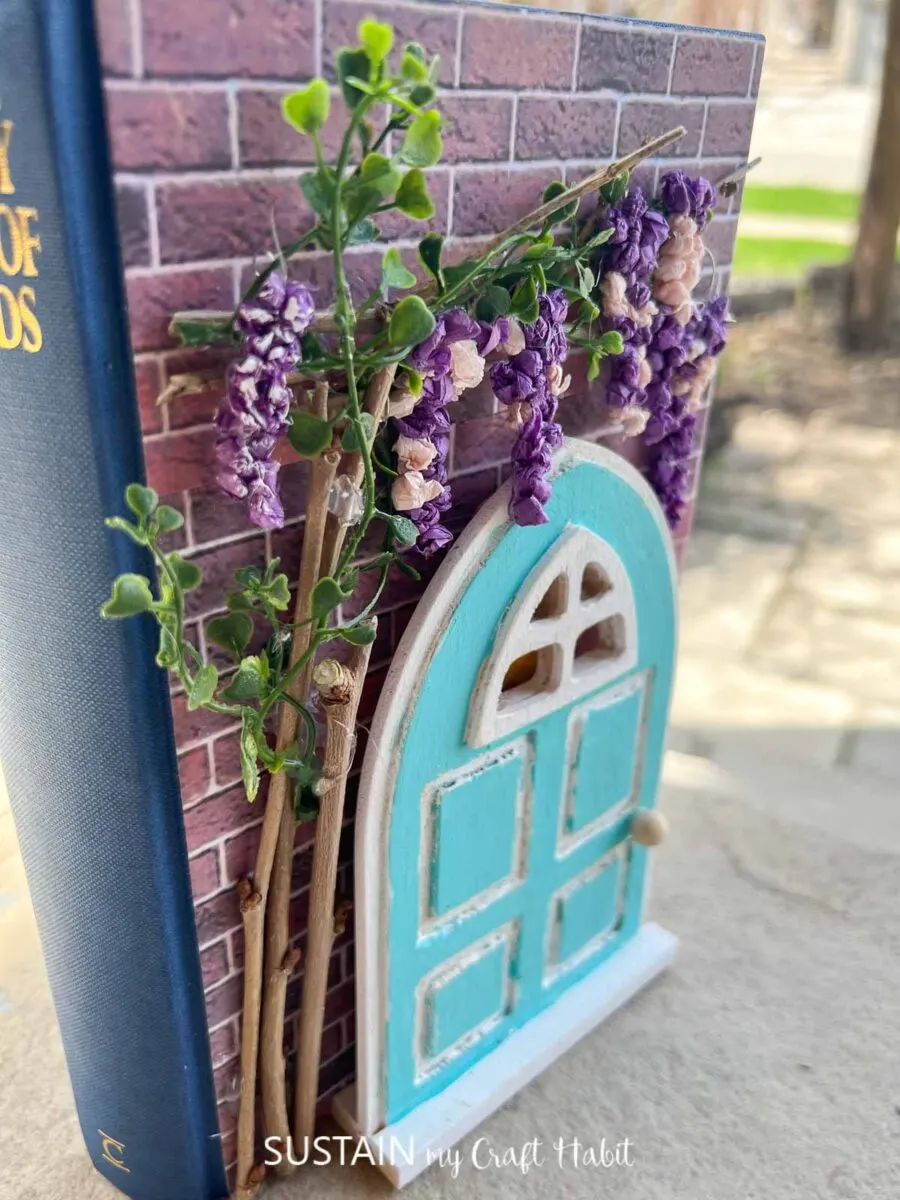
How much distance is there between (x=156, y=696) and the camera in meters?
1.21

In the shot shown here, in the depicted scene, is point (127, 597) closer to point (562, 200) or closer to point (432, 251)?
point (432, 251)

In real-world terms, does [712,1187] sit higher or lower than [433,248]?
lower

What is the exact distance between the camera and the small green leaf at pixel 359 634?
1216mm

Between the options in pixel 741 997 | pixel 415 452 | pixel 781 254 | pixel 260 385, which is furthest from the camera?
pixel 781 254

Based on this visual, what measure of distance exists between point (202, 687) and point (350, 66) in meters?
0.62

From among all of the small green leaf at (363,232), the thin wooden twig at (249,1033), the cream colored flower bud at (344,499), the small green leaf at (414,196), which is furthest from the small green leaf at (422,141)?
the thin wooden twig at (249,1033)

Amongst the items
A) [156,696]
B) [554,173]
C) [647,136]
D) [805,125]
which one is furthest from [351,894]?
[805,125]

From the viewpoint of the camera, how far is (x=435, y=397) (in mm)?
1249

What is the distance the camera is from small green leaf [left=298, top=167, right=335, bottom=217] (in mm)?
1003

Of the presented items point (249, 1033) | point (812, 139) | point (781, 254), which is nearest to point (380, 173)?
point (249, 1033)

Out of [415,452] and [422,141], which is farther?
[415,452]

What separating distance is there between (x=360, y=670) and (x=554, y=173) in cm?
71

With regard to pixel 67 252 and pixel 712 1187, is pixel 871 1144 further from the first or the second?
pixel 67 252

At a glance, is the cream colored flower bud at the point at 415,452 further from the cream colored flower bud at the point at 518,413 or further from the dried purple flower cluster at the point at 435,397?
the cream colored flower bud at the point at 518,413
